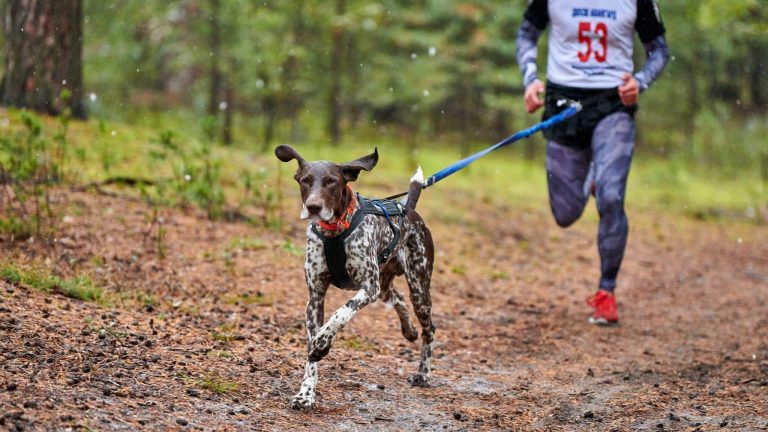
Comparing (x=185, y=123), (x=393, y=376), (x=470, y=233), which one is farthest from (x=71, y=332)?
(x=185, y=123)

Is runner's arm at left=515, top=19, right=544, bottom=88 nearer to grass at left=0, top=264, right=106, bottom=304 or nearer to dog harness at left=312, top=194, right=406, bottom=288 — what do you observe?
dog harness at left=312, top=194, right=406, bottom=288

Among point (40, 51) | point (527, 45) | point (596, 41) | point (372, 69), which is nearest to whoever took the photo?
point (596, 41)

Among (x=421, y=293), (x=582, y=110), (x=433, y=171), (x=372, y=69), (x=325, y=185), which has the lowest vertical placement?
(x=421, y=293)

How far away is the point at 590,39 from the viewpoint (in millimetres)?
8000

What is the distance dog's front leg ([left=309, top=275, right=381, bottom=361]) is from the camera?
4.96m

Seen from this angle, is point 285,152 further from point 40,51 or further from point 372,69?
point 372,69

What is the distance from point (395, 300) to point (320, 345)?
104 cm

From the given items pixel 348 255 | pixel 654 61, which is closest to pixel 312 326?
pixel 348 255

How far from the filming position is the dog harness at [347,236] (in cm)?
510

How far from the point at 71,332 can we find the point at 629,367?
13.0 ft

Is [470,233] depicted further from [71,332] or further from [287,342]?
[71,332]

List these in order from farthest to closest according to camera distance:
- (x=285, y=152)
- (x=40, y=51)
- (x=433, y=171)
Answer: (x=433, y=171), (x=40, y=51), (x=285, y=152)

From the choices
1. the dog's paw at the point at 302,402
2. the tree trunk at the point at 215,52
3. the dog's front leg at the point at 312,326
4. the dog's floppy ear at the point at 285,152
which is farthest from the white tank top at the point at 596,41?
the tree trunk at the point at 215,52

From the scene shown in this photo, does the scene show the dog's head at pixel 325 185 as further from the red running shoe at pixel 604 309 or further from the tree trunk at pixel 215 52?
the tree trunk at pixel 215 52
